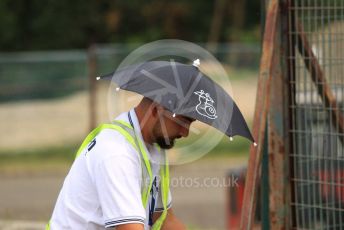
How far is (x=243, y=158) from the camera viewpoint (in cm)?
1823

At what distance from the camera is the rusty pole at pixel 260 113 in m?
5.34

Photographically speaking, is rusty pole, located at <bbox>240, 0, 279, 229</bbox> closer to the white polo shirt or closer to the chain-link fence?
the chain-link fence

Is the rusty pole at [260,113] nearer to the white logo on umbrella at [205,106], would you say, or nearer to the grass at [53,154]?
the white logo on umbrella at [205,106]

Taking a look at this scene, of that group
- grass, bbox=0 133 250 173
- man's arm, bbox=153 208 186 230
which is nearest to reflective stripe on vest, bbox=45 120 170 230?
man's arm, bbox=153 208 186 230

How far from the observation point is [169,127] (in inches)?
162

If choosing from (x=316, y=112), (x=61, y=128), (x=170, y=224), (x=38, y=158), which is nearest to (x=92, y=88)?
(x=61, y=128)

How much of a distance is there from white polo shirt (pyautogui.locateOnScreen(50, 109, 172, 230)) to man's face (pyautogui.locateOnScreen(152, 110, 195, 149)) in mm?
98

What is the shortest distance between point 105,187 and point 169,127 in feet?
1.33

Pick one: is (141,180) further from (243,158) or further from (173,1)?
(173,1)

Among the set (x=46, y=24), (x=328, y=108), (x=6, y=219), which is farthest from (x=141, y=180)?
(x=46, y=24)

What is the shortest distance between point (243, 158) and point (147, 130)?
46.4 ft

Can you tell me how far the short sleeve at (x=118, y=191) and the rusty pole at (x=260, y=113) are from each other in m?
1.44

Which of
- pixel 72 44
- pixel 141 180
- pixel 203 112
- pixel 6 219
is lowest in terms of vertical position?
pixel 6 219

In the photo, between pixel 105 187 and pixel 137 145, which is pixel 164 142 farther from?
pixel 105 187
